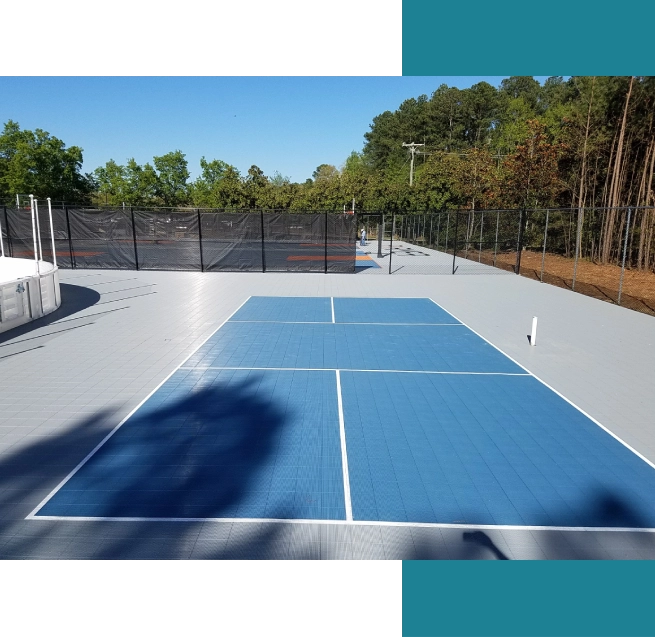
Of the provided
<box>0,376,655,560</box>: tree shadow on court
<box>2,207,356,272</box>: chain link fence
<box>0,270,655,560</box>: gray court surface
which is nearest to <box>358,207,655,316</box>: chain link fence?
<box>2,207,356,272</box>: chain link fence

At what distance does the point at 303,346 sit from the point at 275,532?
5837 mm

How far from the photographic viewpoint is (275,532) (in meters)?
4.14

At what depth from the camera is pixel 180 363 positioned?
870 cm

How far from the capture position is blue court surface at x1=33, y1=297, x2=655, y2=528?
4520 mm

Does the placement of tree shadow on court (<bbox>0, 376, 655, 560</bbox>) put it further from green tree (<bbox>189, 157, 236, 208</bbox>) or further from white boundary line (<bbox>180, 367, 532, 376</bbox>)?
green tree (<bbox>189, 157, 236, 208</bbox>)

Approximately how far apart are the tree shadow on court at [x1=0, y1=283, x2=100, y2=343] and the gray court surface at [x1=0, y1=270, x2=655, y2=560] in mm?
52

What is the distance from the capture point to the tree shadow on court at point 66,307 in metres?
10.8

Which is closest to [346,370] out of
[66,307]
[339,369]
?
[339,369]

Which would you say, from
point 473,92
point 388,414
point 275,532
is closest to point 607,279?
point 388,414

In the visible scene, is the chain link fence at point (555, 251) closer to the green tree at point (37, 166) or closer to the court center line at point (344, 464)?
the court center line at point (344, 464)

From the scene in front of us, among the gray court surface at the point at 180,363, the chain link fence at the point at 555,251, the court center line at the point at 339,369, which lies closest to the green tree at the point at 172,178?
the chain link fence at the point at 555,251

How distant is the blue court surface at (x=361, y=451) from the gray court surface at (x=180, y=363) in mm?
208

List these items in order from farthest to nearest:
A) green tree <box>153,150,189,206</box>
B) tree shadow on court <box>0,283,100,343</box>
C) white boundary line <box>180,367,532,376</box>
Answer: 1. green tree <box>153,150,189,206</box>
2. tree shadow on court <box>0,283,100,343</box>
3. white boundary line <box>180,367,532,376</box>

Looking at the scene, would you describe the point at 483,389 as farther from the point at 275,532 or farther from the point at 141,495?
the point at 141,495
